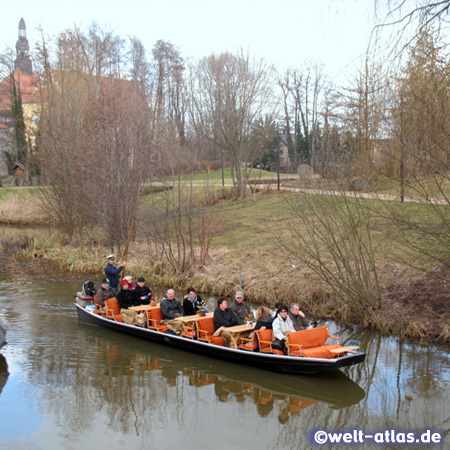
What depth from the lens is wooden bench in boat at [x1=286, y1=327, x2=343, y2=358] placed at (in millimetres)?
10062

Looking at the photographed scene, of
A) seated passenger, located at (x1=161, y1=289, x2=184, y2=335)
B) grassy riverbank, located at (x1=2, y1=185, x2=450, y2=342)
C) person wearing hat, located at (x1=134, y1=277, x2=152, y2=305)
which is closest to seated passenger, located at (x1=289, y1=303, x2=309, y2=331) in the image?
grassy riverbank, located at (x1=2, y1=185, x2=450, y2=342)

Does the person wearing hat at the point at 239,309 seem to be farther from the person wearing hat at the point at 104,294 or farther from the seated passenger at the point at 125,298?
the person wearing hat at the point at 104,294

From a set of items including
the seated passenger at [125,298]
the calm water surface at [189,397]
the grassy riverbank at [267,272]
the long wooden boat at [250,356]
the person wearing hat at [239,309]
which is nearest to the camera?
the calm water surface at [189,397]

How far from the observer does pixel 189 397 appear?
9.77 m

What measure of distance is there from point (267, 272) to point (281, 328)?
659cm

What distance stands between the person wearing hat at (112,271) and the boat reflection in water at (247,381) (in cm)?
355

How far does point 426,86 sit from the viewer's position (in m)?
9.86

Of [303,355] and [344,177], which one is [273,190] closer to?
[344,177]

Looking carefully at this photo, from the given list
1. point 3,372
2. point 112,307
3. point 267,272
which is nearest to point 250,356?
point 112,307

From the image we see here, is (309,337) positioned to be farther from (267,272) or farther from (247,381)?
(267,272)

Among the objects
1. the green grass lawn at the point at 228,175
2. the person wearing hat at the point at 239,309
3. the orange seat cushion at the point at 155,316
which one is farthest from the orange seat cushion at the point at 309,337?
the green grass lawn at the point at 228,175

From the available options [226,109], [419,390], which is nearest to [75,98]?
[226,109]

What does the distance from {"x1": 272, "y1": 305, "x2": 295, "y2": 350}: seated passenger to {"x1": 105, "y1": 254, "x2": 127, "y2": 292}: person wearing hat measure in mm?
6207

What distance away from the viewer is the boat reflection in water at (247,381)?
9484mm
